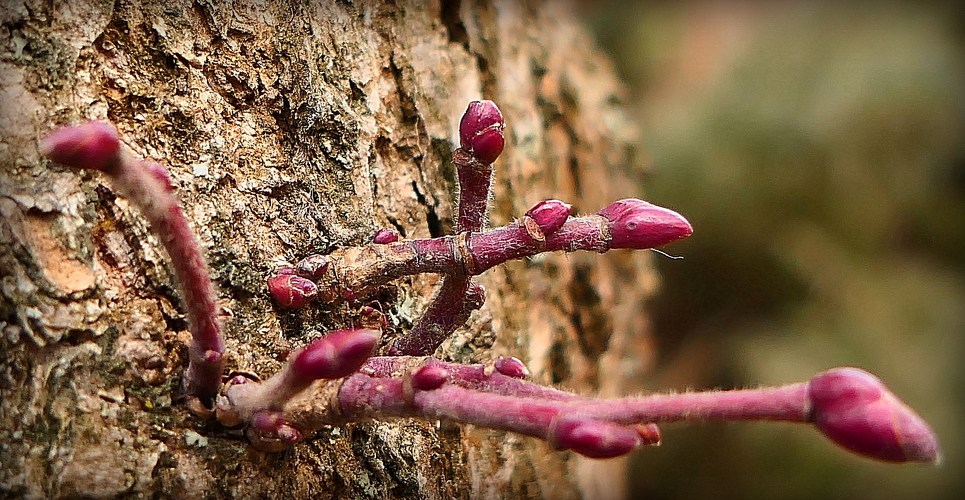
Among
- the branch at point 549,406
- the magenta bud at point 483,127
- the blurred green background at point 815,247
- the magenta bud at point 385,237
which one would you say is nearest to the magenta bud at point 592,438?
the branch at point 549,406

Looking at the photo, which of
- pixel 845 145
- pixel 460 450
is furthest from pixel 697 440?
pixel 460 450

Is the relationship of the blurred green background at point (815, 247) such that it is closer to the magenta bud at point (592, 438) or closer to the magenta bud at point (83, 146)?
the magenta bud at point (592, 438)

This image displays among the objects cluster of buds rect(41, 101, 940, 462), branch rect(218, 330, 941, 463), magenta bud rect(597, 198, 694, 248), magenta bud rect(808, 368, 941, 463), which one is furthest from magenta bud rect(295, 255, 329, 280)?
magenta bud rect(808, 368, 941, 463)

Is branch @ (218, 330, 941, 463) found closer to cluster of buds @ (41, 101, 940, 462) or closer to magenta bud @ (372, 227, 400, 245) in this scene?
cluster of buds @ (41, 101, 940, 462)

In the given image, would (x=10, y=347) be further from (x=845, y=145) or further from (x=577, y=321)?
(x=845, y=145)

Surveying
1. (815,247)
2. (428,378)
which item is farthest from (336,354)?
(815,247)
